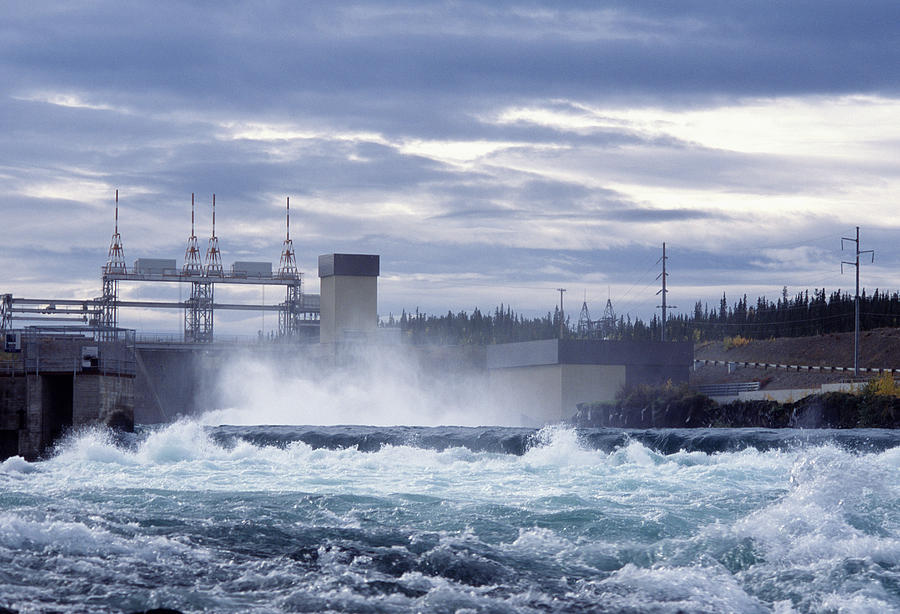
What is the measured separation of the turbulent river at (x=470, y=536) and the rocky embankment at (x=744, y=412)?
28.3 metres

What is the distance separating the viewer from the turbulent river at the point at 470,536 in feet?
40.0

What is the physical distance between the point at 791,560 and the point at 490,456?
1546 centimetres

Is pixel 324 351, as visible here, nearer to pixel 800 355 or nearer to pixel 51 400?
pixel 51 400

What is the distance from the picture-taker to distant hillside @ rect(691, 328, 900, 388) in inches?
3174

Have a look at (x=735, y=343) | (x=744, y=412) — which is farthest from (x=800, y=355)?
(x=744, y=412)

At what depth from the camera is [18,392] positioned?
36.4 meters

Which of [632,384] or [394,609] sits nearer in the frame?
[394,609]

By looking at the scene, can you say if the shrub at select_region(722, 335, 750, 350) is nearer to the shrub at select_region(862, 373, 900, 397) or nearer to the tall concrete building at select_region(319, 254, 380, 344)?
the tall concrete building at select_region(319, 254, 380, 344)

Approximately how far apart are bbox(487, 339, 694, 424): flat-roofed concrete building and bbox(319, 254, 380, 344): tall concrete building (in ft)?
34.7

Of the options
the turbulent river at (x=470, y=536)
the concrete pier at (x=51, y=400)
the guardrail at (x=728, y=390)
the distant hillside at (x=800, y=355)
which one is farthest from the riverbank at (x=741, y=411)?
the concrete pier at (x=51, y=400)

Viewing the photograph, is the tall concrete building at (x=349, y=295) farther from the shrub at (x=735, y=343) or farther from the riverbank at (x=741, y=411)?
the shrub at (x=735, y=343)

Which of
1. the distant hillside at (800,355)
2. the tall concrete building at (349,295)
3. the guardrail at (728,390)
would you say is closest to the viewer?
the guardrail at (728,390)

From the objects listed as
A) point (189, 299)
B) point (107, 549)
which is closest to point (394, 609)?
point (107, 549)

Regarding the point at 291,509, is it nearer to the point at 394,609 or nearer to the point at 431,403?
the point at 394,609
